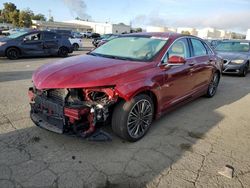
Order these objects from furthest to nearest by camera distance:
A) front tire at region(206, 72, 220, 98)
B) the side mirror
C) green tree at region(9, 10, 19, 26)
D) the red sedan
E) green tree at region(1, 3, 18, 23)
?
green tree at region(1, 3, 18, 23) → green tree at region(9, 10, 19, 26) → front tire at region(206, 72, 220, 98) → the side mirror → the red sedan

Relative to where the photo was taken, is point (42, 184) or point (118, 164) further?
point (118, 164)

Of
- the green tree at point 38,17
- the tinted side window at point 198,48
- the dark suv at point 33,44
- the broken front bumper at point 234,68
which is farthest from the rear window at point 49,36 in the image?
the green tree at point 38,17

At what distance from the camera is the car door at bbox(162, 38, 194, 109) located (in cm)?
464

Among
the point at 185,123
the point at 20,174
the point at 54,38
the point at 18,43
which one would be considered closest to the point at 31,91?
the point at 20,174

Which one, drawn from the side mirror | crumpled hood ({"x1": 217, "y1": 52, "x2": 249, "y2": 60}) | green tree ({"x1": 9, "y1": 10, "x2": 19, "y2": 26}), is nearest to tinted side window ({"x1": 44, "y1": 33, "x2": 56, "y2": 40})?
crumpled hood ({"x1": 217, "y1": 52, "x2": 249, "y2": 60})

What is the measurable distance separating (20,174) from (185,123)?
3153mm

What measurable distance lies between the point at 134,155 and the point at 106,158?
41 cm

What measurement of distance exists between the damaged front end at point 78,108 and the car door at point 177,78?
1.28 metres

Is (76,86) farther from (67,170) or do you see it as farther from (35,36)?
(35,36)

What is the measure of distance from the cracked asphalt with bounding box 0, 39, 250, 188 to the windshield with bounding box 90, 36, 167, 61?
4.37ft

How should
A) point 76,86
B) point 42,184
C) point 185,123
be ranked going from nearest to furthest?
point 42,184
point 76,86
point 185,123

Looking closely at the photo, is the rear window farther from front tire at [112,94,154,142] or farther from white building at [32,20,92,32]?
white building at [32,20,92,32]

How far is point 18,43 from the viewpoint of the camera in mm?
13227

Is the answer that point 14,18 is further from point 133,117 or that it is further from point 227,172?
point 227,172
